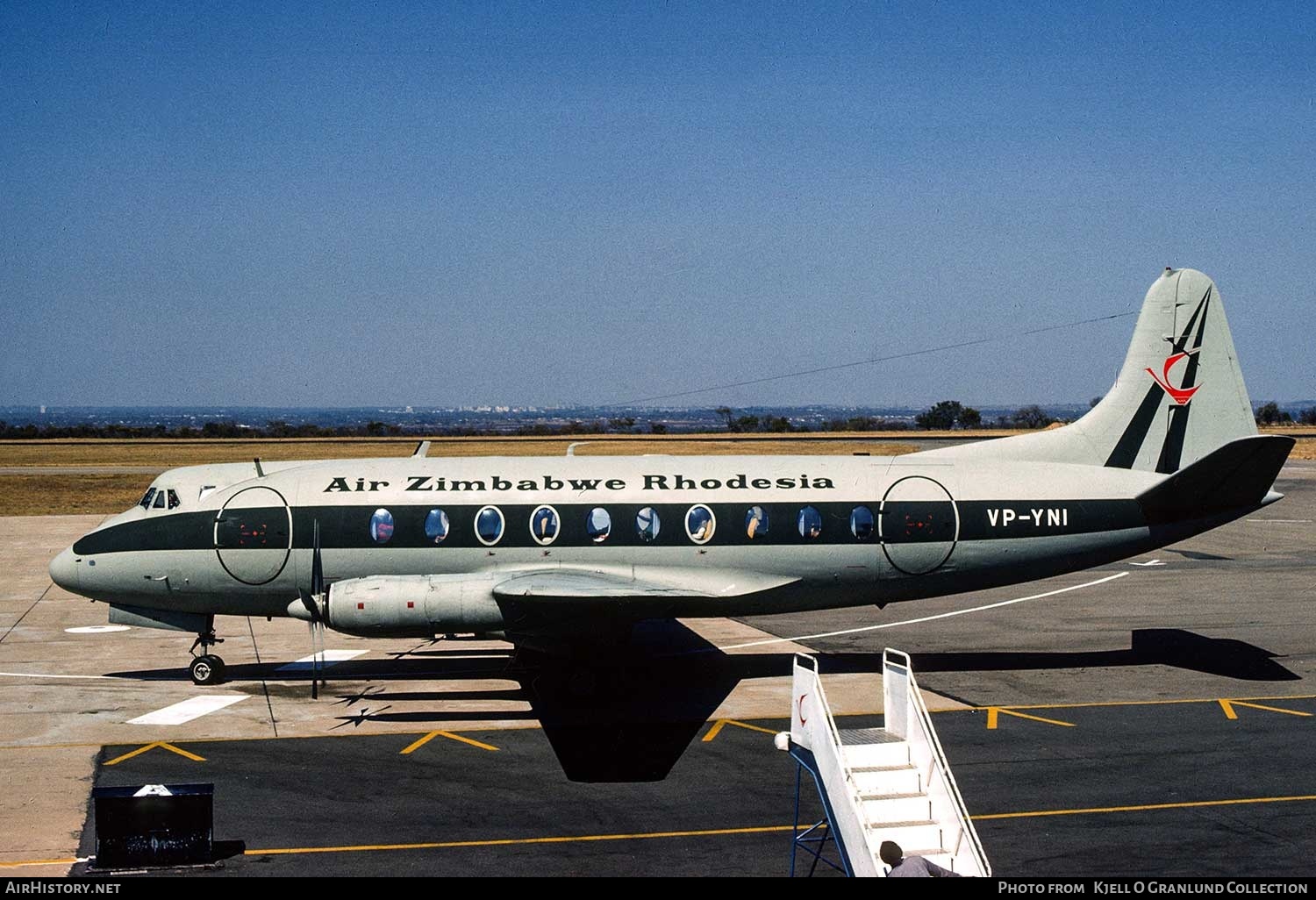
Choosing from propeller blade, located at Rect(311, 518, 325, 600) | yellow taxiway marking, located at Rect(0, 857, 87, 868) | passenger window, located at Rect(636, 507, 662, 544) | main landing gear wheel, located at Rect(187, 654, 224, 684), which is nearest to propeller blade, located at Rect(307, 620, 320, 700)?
propeller blade, located at Rect(311, 518, 325, 600)

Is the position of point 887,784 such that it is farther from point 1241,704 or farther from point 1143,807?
point 1241,704

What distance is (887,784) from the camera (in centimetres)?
1225

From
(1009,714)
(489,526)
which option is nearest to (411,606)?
(489,526)

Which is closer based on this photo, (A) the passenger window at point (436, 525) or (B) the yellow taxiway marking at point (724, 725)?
(B) the yellow taxiway marking at point (724, 725)

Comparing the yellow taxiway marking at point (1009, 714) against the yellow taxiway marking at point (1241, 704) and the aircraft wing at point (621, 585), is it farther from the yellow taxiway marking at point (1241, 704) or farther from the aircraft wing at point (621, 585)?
the aircraft wing at point (621, 585)

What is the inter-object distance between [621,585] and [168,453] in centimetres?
9466

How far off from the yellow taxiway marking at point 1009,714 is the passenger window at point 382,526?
11783 mm

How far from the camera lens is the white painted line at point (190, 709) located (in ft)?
66.0

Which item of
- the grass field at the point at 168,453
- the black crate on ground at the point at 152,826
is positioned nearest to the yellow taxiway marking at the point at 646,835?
the black crate on ground at the point at 152,826

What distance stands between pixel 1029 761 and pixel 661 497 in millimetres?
8390

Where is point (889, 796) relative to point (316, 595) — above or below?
below

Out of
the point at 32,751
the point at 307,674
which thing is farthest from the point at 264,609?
the point at 32,751

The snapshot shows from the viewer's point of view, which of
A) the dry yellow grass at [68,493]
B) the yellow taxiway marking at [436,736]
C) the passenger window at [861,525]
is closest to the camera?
the yellow taxiway marking at [436,736]

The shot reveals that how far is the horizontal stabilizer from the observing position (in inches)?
831
